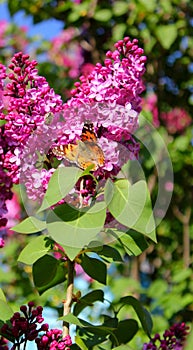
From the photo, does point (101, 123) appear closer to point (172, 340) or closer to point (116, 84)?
point (116, 84)

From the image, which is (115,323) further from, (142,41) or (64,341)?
(142,41)

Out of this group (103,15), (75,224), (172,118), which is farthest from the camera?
(172,118)

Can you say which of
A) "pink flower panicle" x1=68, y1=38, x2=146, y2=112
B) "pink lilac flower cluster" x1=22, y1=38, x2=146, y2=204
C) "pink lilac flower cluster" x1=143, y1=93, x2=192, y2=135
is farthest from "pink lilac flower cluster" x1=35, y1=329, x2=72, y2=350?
"pink lilac flower cluster" x1=143, y1=93, x2=192, y2=135

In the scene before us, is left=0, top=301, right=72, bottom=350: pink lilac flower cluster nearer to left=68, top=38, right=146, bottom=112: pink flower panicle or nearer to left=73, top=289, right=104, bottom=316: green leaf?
left=73, top=289, right=104, bottom=316: green leaf

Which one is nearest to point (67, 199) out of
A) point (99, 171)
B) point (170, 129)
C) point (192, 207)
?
point (99, 171)

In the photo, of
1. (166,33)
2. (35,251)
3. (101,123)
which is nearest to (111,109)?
(101,123)
